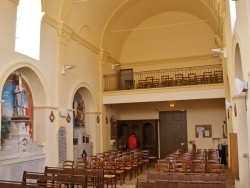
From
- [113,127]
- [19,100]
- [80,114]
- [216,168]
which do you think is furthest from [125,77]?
[216,168]

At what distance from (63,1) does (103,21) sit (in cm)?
440

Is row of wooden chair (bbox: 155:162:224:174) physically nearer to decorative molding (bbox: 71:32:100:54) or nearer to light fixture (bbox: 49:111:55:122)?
light fixture (bbox: 49:111:55:122)

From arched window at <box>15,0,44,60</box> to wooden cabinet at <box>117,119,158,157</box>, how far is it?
896cm

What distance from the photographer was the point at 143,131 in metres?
18.2

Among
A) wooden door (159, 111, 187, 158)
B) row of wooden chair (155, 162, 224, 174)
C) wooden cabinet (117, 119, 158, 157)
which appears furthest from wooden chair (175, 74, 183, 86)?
row of wooden chair (155, 162, 224, 174)

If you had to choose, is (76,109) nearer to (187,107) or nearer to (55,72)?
(55,72)

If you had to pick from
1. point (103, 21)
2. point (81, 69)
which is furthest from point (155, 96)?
point (103, 21)

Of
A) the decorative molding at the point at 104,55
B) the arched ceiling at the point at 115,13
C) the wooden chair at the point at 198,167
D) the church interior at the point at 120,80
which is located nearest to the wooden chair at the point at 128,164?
the church interior at the point at 120,80

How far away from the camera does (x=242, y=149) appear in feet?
26.3

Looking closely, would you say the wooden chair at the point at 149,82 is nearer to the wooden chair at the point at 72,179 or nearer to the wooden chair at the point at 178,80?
the wooden chair at the point at 178,80

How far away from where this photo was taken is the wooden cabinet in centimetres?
1783

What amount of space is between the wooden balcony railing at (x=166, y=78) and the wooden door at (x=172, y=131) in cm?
233

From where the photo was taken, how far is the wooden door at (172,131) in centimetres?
1795

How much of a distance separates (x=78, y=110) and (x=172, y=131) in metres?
6.81
